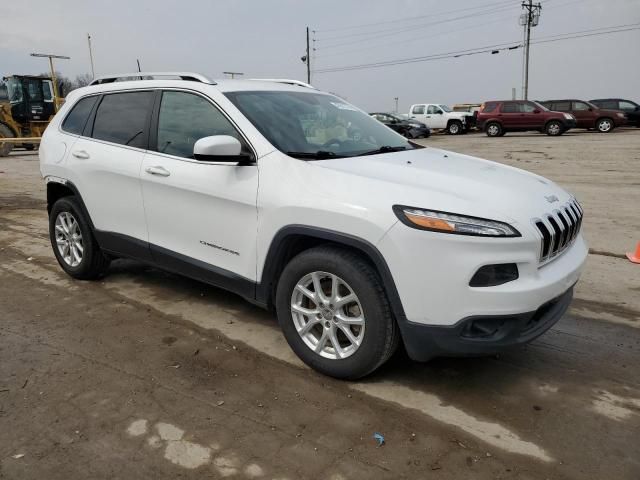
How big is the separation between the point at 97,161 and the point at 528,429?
12.2 ft

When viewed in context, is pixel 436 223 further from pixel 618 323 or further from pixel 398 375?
pixel 618 323

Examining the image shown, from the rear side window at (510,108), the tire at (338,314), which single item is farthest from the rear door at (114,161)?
the rear side window at (510,108)

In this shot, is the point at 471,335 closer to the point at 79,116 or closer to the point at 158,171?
the point at 158,171

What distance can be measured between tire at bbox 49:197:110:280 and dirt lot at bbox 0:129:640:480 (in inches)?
12.5

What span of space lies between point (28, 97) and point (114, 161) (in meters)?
21.2

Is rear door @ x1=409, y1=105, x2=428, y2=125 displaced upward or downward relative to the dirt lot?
upward

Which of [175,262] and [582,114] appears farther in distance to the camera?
[582,114]

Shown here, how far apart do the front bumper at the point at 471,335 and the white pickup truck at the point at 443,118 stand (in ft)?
95.6

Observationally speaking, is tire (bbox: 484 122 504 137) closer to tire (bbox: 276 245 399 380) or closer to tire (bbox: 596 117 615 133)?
tire (bbox: 596 117 615 133)

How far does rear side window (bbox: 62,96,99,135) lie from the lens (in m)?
4.87

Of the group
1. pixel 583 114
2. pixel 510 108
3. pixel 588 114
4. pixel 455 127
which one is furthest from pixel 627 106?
pixel 455 127

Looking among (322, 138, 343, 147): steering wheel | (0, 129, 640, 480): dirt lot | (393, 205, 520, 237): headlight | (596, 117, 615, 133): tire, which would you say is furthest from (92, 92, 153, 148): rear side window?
(596, 117, 615, 133): tire

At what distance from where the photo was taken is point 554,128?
81.6 feet

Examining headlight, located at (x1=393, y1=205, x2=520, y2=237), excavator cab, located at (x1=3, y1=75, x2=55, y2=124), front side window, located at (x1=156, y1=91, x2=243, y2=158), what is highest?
excavator cab, located at (x1=3, y1=75, x2=55, y2=124)
